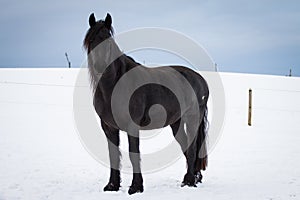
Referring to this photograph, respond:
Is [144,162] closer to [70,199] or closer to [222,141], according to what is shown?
[70,199]

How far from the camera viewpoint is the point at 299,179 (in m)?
5.15

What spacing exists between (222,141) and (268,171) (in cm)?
318

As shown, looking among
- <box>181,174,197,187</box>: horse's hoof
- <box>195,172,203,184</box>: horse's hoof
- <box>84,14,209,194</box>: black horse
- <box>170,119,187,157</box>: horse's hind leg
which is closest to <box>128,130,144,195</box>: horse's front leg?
<box>84,14,209,194</box>: black horse

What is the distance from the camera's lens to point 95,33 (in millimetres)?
3873

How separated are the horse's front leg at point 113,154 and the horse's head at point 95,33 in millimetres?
1171

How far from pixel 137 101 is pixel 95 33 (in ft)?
3.40

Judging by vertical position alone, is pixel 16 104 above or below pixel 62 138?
above

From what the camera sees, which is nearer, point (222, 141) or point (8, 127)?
point (222, 141)

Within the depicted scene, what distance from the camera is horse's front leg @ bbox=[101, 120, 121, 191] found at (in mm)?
4465

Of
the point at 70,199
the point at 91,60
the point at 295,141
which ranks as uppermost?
the point at 91,60

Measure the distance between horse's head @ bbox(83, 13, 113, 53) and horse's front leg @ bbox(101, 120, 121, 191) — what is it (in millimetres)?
1171

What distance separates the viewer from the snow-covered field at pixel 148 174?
4.41m

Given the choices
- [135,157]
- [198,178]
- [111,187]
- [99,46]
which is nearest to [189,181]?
[198,178]

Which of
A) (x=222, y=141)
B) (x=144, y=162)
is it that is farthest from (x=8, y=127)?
(x=222, y=141)
